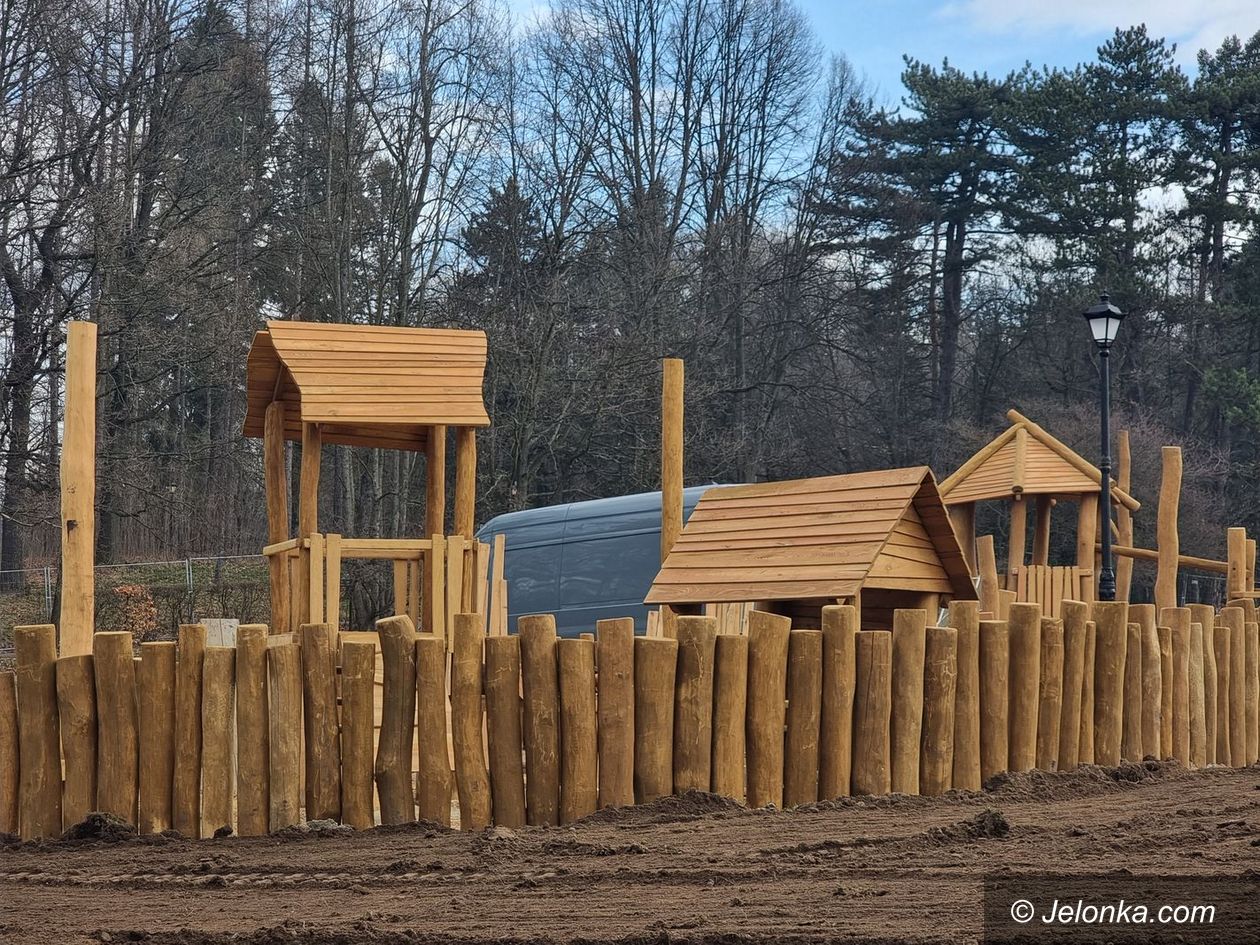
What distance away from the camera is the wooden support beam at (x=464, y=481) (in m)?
12.2

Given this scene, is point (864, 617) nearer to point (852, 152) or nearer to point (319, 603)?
point (319, 603)

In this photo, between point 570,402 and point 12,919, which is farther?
point 570,402

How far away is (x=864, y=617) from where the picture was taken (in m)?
11.0

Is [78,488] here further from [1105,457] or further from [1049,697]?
[1105,457]

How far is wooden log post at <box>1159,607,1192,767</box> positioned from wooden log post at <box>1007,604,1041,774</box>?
5.98 ft

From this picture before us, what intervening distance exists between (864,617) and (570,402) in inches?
716

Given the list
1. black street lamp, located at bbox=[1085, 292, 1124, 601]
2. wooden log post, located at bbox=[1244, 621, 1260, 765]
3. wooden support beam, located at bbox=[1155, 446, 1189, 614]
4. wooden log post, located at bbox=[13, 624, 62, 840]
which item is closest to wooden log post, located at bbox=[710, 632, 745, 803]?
wooden log post, located at bbox=[13, 624, 62, 840]

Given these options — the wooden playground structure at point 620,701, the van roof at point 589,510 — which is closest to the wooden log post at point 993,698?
the wooden playground structure at point 620,701

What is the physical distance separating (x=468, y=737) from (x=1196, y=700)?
5786mm

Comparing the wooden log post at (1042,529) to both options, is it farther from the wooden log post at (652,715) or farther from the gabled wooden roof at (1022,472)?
the wooden log post at (652,715)

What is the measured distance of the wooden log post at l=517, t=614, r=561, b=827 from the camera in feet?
24.8

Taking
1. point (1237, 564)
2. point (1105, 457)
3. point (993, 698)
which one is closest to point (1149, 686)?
point (993, 698)

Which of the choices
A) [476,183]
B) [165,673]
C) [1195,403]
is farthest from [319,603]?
[1195,403]

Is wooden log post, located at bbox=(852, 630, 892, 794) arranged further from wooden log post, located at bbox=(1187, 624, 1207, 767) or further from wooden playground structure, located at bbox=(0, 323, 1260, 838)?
wooden log post, located at bbox=(1187, 624, 1207, 767)
